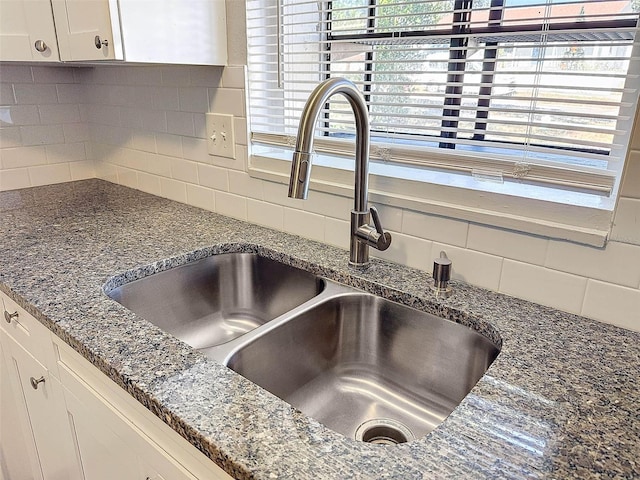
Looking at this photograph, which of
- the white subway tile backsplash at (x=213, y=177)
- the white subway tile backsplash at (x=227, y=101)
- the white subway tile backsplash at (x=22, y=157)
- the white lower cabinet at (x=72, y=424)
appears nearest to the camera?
the white lower cabinet at (x=72, y=424)

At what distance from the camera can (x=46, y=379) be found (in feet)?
3.37

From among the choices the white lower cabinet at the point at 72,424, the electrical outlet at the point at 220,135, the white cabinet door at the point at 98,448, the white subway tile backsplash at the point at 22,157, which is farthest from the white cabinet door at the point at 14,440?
the white subway tile backsplash at the point at 22,157

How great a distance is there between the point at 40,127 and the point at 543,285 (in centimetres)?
196

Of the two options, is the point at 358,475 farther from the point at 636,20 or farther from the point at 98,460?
the point at 636,20

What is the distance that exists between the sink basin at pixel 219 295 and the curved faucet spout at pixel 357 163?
16 centimetres

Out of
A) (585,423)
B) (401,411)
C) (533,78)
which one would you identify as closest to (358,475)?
(585,423)

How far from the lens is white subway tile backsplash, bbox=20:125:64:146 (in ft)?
6.11

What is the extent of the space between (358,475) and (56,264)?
0.92 meters

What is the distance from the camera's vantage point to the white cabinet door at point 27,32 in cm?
133

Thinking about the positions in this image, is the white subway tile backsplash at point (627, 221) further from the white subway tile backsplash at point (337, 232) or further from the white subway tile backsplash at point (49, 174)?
the white subway tile backsplash at point (49, 174)

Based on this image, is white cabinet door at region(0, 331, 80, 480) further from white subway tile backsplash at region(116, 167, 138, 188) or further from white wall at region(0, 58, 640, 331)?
white subway tile backsplash at region(116, 167, 138, 188)

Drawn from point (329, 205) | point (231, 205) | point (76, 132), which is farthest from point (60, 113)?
point (329, 205)

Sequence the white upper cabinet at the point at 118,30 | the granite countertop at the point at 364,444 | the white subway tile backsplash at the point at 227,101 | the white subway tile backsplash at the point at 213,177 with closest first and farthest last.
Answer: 1. the granite countertop at the point at 364,444
2. the white upper cabinet at the point at 118,30
3. the white subway tile backsplash at the point at 227,101
4. the white subway tile backsplash at the point at 213,177

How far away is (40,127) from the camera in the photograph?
1897 millimetres
